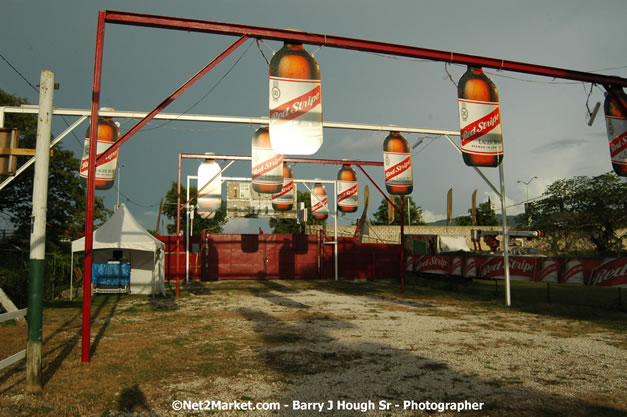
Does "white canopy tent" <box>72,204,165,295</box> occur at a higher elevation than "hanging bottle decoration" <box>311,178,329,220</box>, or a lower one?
lower

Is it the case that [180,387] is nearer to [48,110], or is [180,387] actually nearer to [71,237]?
[48,110]

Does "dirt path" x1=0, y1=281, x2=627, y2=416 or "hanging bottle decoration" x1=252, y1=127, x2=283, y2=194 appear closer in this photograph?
"dirt path" x1=0, y1=281, x2=627, y2=416

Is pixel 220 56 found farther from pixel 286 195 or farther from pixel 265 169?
pixel 286 195

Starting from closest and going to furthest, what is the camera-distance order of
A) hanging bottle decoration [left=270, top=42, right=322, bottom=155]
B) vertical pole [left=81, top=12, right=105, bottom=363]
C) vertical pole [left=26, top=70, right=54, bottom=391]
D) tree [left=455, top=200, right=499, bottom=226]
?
vertical pole [left=26, top=70, right=54, bottom=391], vertical pole [left=81, top=12, right=105, bottom=363], hanging bottle decoration [left=270, top=42, right=322, bottom=155], tree [left=455, top=200, right=499, bottom=226]

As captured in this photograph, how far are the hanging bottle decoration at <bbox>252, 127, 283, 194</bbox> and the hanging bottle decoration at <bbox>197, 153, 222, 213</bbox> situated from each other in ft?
20.8

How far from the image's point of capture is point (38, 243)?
5602 mm

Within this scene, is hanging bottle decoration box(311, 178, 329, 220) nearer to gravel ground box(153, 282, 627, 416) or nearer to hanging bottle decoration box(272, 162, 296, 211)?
hanging bottle decoration box(272, 162, 296, 211)

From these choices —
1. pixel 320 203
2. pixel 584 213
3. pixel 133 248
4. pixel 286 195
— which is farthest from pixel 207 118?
pixel 584 213

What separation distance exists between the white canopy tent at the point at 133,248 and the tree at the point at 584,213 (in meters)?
36.8

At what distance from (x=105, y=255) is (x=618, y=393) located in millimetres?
18614

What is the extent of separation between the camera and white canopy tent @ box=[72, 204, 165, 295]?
15.5m

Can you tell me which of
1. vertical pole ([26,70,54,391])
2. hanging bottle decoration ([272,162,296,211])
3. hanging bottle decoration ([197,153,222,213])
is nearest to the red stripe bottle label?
vertical pole ([26,70,54,391])

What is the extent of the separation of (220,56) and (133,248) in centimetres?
1012

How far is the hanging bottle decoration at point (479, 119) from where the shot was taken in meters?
8.84
